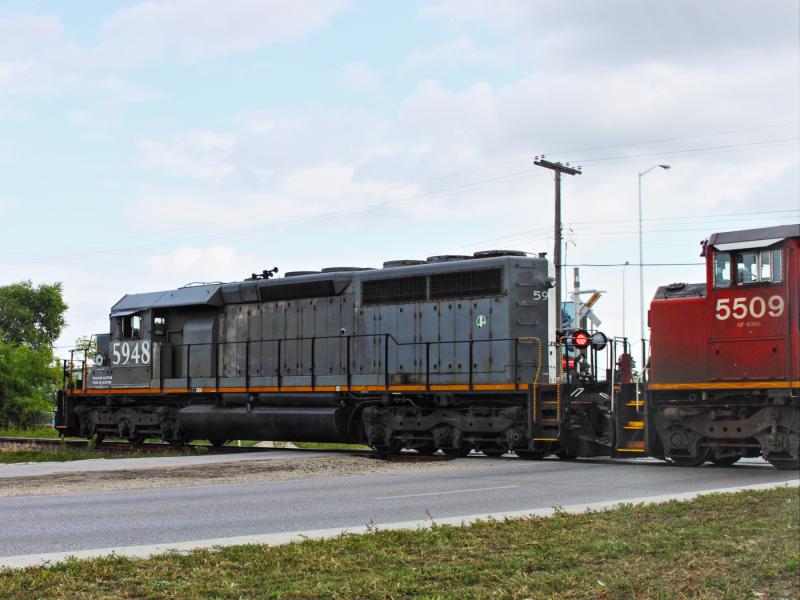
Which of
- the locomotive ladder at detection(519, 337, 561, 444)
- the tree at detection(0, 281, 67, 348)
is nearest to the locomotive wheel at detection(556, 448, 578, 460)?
the locomotive ladder at detection(519, 337, 561, 444)

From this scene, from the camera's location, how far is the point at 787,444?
1712 centimetres

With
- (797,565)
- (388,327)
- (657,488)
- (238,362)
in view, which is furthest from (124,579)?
(238,362)

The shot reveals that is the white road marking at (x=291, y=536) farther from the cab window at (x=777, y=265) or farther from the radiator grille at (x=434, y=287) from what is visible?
the radiator grille at (x=434, y=287)

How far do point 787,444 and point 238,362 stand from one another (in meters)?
13.9

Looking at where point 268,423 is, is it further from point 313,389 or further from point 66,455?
point 66,455

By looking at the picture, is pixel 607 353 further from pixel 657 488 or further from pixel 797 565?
pixel 797 565

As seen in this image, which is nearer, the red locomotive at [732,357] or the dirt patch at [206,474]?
the dirt patch at [206,474]

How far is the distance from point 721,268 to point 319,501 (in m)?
8.97

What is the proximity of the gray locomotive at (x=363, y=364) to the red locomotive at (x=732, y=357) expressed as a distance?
1.33 meters

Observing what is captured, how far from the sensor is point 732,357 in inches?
701

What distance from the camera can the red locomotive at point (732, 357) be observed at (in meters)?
17.2

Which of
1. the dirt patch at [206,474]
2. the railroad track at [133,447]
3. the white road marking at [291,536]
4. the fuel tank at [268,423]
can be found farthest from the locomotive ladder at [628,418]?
the railroad track at [133,447]

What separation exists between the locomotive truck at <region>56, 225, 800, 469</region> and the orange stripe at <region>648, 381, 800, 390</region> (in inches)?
1.1

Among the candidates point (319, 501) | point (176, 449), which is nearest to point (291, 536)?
point (319, 501)
